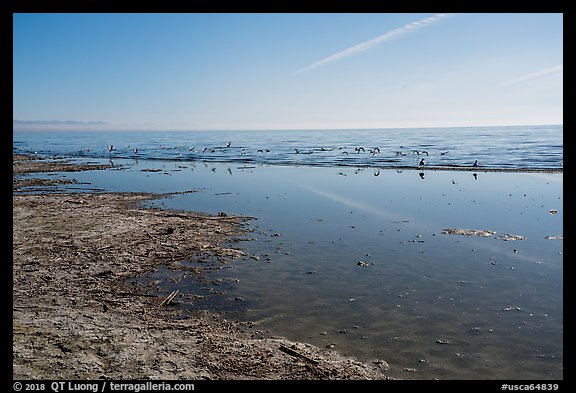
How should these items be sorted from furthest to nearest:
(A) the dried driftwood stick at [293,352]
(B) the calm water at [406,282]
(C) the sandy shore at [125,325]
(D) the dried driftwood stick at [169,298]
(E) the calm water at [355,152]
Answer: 1. (E) the calm water at [355,152]
2. (D) the dried driftwood stick at [169,298]
3. (B) the calm water at [406,282]
4. (A) the dried driftwood stick at [293,352]
5. (C) the sandy shore at [125,325]

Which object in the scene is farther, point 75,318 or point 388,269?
point 388,269

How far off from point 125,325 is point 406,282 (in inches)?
243

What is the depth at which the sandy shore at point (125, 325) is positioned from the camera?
234 inches

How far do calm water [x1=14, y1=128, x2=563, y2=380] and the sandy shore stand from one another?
0.63 metres

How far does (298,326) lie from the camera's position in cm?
→ 754

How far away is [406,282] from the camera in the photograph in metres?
9.57

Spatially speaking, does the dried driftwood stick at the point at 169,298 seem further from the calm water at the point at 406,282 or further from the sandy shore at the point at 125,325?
the calm water at the point at 406,282

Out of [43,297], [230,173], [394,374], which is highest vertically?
[230,173]

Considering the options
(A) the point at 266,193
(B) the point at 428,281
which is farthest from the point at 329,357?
(A) the point at 266,193

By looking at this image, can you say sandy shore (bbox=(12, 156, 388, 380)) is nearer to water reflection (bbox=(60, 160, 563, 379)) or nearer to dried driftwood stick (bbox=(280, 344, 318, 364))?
dried driftwood stick (bbox=(280, 344, 318, 364))

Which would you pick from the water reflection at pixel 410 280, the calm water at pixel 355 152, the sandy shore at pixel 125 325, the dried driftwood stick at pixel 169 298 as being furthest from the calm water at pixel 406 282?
A: the calm water at pixel 355 152

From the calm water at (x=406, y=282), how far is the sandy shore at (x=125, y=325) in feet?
2.05
